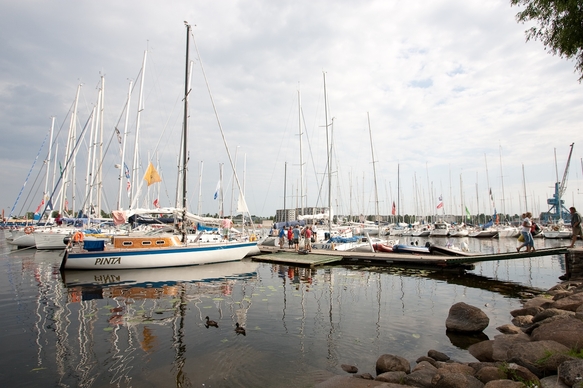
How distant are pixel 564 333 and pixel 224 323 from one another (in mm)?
8707

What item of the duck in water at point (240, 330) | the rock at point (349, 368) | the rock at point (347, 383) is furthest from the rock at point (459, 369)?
the duck in water at point (240, 330)

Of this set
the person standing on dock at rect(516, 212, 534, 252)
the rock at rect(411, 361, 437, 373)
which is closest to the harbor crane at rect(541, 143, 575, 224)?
the person standing on dock at rect(516, 212, 534, 252)

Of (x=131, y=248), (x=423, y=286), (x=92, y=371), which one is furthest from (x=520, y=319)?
(x=131, y=248)

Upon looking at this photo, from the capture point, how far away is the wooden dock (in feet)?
64.3

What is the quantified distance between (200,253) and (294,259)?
6.77 m

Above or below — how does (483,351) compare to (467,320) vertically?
below

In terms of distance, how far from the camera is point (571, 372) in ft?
16.2

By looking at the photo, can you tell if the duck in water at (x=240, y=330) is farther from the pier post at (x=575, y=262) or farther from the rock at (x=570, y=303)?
the pier post at (x=575, y=262)

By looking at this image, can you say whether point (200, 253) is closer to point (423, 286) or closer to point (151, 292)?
point (151, 292)

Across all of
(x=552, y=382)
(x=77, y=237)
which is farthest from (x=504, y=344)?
(x=77, y=237)

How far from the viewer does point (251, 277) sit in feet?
65.2

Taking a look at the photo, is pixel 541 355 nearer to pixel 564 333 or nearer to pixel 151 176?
pixel 564 333

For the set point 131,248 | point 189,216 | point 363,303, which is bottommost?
point 363,303

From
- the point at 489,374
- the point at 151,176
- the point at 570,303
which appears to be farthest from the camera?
the point at 151,176
